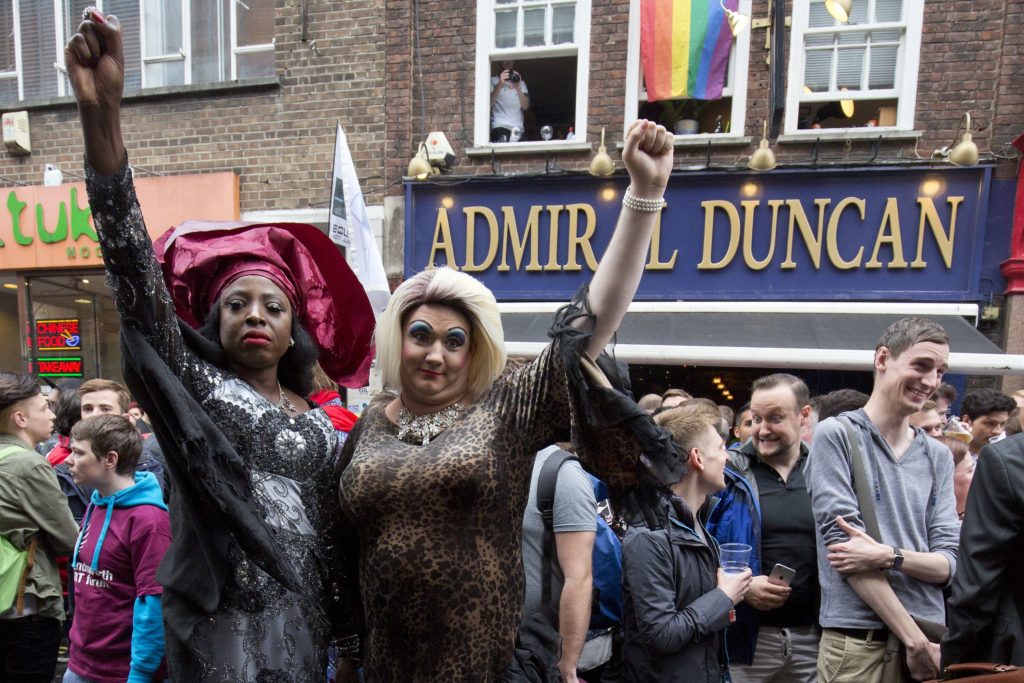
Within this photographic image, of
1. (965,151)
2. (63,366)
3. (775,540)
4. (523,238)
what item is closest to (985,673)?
(775,540)

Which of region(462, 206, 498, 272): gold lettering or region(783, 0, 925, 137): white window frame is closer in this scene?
region(783, 0, 925, 137): white window frame

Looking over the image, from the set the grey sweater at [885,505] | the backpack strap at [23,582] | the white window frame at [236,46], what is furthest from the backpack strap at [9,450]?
the white window frame at [236,46]

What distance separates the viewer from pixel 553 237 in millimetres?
7094

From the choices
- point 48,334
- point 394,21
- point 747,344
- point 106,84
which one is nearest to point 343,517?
point 106,84

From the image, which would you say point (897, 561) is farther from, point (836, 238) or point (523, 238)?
point (523, 238)

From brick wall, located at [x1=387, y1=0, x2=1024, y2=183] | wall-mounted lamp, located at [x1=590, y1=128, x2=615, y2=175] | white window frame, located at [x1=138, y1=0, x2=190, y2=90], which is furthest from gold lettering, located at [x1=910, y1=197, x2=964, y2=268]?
white window frame, located at [x1=138, y1=0, x2=190, y2=90]

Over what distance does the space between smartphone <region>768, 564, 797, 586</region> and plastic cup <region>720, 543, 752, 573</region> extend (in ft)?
0.34

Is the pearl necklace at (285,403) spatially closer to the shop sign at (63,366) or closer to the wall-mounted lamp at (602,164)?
the wall-mounted lamp at (602,164)

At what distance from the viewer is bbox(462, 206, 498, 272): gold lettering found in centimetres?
723

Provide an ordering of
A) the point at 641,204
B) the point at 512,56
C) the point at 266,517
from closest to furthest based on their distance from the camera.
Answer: the point at 641,204 < the point at 266,517 < the point at 512,56

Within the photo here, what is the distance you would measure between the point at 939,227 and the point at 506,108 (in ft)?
14.7

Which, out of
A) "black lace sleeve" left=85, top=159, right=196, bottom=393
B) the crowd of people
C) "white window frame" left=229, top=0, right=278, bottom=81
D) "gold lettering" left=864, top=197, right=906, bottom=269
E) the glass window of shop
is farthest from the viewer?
the glass window of shop

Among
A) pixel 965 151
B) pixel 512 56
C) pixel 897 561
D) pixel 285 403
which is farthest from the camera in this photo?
pixel 512 56

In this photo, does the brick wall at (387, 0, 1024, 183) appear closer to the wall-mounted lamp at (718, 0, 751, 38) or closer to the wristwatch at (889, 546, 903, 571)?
the wall-mounted lamp at (718, 0, 751, 38)
